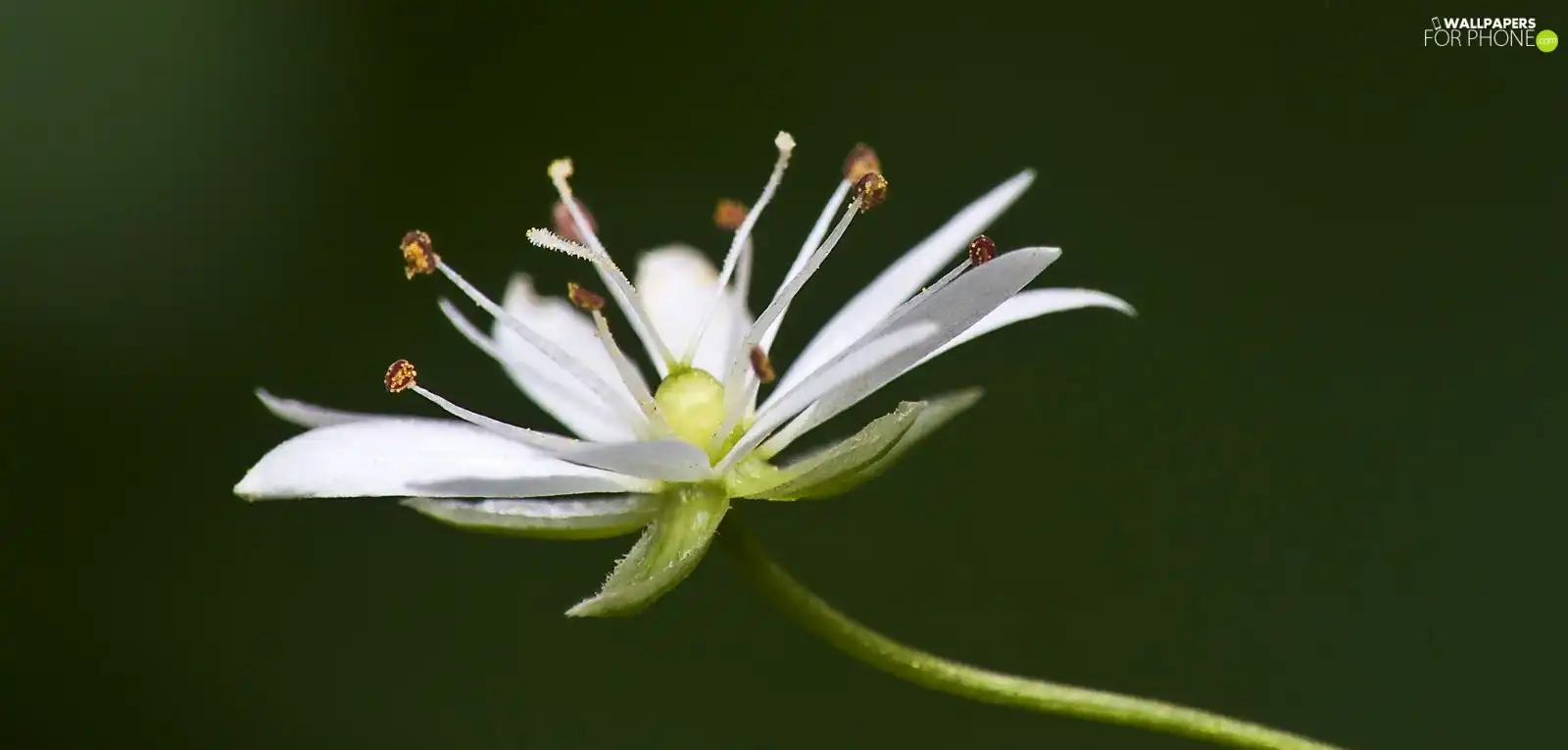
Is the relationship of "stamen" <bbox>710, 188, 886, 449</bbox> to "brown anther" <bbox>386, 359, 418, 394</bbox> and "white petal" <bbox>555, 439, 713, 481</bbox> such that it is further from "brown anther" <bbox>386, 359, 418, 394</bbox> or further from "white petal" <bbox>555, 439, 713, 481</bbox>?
"brown anther" <bbox>386, 359, 418, 394</bbox>

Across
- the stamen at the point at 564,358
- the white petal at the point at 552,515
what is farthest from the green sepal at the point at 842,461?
the stamen at the point at 564,358

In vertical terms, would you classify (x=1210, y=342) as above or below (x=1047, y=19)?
below

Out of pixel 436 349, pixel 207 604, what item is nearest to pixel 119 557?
pixel 207 604

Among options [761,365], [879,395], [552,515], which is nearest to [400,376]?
[552,515]

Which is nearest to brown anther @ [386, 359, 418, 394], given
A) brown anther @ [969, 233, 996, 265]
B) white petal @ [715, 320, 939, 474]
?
white petal @ [715, 320, 939, 474]

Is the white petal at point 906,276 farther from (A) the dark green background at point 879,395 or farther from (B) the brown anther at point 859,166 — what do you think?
(A) the dark green background at point 879,395

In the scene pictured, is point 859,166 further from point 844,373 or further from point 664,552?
point 664,552

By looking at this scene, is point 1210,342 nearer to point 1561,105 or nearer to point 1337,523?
point 1337,523
